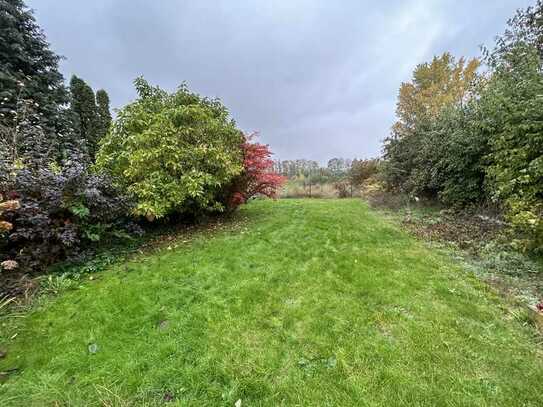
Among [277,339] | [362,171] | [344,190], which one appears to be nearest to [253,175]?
[277,339]

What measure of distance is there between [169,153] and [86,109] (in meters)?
12.0

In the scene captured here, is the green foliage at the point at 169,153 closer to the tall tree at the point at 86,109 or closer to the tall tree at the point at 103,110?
the tall tree at the point at 86,109

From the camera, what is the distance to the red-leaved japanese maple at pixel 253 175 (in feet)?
19.6

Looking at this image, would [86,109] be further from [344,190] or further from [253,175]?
[344,190]

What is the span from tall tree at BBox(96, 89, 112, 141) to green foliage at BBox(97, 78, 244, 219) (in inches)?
384

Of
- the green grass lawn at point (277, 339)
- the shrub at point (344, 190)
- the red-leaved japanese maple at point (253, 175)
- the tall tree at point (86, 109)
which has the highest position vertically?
the tall tree at point (86, 109)

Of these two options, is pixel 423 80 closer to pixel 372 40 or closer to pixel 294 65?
pixel 372 40

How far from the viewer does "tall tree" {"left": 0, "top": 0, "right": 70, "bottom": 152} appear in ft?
29.3

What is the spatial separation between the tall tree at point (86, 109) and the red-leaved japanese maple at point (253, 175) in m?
10.9

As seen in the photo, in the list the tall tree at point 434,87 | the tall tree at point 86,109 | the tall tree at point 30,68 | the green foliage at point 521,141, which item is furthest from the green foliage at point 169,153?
the tall tree at point 434,87

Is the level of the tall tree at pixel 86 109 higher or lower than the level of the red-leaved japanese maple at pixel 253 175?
higher

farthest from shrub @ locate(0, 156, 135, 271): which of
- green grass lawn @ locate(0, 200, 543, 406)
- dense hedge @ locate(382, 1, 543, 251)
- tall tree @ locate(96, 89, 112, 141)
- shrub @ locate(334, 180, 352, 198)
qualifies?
shrub @ locate(334, 180, 352, 198)

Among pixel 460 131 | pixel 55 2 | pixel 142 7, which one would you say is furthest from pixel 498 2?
pixel 55 2

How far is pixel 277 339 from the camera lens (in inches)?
88.4
